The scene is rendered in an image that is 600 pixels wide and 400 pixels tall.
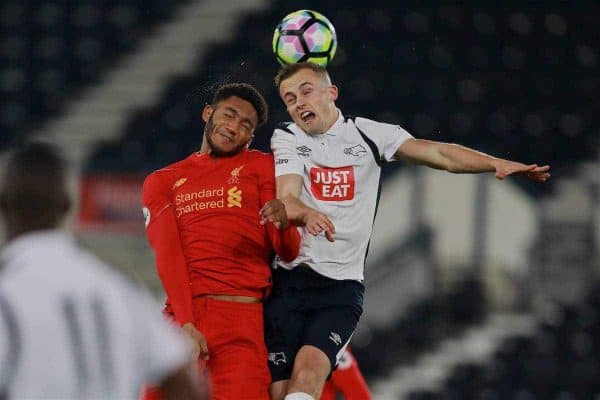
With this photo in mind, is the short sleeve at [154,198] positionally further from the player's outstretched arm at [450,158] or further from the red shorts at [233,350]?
the player's outstretched arm at [450,158]

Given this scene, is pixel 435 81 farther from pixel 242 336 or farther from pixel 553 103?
pixel 242 336

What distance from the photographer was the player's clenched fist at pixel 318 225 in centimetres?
407

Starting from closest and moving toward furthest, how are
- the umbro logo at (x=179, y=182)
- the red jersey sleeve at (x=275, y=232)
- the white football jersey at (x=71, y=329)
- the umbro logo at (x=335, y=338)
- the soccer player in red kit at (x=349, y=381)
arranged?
the white football jersey at (x=71, y=329) < the red jersey sleeve at (x=275, y=232) < the umbro logo at (x=335, y=338) < the umbro logo at (x=179, y=182) < the soccer player in red kit at (x=349, y=381)

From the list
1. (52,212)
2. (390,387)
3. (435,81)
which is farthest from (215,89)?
(435,81)

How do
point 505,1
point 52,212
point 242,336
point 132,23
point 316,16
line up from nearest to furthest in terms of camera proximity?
point 52,212 → point 242,336 → point 316,16 → point 505,1 → point 132,23

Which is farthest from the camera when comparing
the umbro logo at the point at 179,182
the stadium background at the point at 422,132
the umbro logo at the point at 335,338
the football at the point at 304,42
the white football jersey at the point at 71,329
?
the stadium background at the point at 422,132

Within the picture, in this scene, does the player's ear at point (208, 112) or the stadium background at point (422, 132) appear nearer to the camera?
the player's ear at point (208, 112)

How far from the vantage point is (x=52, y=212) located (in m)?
2.51

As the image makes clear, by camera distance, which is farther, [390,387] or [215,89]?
[390,387]

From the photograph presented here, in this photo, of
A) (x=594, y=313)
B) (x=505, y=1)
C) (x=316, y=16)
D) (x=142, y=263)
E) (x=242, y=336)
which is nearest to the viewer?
(x=242, y=336)

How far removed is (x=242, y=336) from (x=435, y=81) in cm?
596

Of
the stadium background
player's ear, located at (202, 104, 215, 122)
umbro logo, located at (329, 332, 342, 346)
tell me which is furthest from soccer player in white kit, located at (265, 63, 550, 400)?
the stadium background

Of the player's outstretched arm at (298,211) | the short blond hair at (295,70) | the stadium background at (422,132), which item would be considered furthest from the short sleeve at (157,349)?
the stadium background at (422,132)

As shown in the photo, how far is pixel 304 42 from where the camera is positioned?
5.30m
